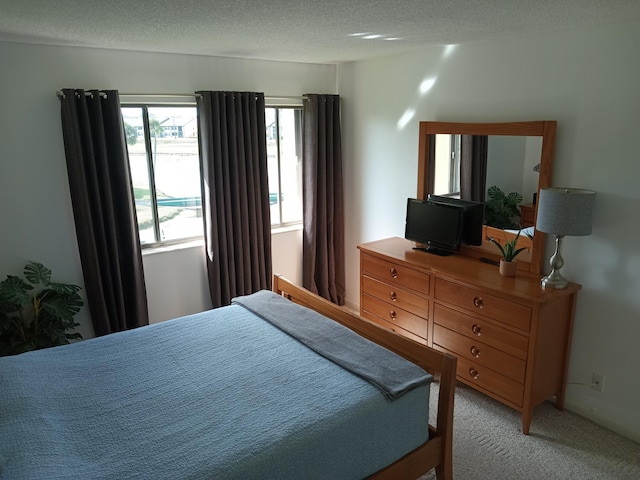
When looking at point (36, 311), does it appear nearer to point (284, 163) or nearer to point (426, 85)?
point (284, 163)

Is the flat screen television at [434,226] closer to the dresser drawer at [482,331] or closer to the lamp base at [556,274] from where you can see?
the dresser drawer at [482,331]

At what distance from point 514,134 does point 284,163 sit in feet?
6.94

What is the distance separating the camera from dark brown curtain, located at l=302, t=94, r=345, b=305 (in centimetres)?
429

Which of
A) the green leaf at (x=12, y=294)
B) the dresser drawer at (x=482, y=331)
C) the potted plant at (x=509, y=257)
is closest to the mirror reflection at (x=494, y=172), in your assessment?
the potted plant at (x=509, y=257)

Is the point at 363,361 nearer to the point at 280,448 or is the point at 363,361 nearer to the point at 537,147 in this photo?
the point at 280,448

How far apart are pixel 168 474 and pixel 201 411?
1.17 ft

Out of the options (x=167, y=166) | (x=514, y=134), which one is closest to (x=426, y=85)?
(x=514, y=134)

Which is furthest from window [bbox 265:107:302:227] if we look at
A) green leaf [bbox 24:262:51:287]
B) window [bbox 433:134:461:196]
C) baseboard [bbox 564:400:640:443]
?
baseboard [bbox 564:400:640:443]

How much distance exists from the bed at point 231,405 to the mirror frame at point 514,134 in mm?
1189

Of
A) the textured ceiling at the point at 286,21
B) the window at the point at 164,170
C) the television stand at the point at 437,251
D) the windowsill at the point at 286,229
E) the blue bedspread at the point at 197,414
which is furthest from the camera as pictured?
the windowsill at the point at 286,229

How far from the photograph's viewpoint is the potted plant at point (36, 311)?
298cm

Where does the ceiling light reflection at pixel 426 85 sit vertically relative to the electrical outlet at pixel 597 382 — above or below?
above

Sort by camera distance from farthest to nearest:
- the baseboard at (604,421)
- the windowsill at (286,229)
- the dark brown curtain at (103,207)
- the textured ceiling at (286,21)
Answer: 1. the windowsill at (286,229)
2. the dark brown curtain at (103,207)
3. the baseboard at (604,421)
4. the textured ceiling at (286,21)

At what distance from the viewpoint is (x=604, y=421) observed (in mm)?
2861
